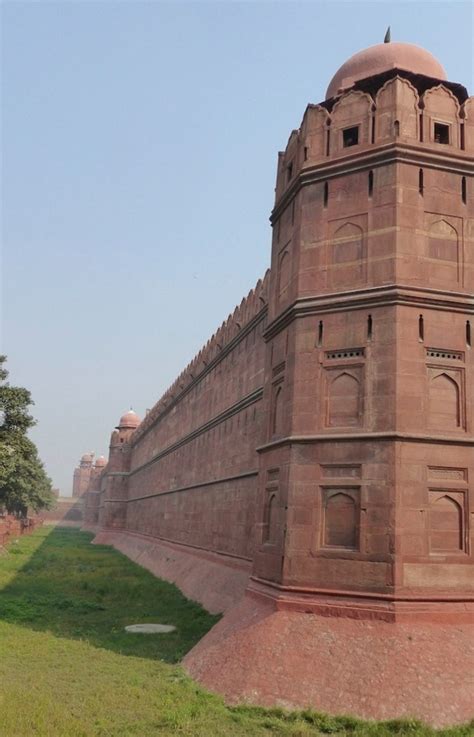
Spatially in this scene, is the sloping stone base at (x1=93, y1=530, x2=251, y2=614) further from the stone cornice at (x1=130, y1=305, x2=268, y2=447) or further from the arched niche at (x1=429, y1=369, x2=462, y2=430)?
the arched niche at (x1=429, y1=369, x2=462, y2=430)

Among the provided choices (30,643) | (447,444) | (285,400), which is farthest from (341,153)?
(30,643)

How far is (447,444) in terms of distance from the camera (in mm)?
9844

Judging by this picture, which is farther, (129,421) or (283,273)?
(129,421)

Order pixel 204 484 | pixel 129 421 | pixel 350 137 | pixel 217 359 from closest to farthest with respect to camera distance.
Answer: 1. pixel 350 137
2. pixel 204 484
3. pixel 217 359
4. pixel 129 421

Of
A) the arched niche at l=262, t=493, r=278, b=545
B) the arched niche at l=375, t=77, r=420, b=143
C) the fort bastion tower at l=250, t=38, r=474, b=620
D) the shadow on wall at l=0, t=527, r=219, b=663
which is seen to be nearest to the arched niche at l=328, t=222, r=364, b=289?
the fort bastion tower at l=250, t=38, r=474, b=620

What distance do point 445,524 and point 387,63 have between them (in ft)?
26.9

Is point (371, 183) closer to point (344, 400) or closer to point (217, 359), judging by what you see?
point (344, 400)

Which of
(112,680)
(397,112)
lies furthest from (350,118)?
(112,680)

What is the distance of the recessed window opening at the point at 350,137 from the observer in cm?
1135

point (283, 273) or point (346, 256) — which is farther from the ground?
point (283, 273)

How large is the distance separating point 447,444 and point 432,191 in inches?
156

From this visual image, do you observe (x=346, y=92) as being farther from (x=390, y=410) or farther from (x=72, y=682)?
(x=72, y=682)

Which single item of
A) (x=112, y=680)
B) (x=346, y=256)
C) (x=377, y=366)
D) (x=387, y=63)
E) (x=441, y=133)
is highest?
(x=387, y=63)

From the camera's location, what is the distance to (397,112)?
10.8m
